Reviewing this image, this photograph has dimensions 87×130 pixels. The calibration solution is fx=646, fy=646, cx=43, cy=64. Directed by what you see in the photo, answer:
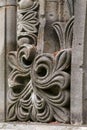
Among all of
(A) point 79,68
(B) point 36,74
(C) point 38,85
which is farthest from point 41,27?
(A) point 79,68

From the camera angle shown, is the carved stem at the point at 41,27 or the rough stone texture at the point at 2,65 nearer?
the carved stem at the point at 41,27

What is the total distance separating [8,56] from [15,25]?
15.4 inches

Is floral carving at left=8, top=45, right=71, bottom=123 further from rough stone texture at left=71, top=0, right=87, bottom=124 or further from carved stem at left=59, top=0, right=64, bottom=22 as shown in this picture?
carved stem at left=59, top=0, right=64, bottom=22

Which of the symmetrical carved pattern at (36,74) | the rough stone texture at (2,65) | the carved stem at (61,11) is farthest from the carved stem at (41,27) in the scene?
the rough stone texture at (2,65)

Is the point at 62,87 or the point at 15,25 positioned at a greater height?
the point at 15,25

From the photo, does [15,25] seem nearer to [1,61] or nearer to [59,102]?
[1,61]

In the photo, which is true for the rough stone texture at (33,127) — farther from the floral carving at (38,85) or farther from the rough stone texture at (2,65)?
the rough stone texture at (2,65)

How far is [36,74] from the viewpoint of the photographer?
7066 millimetres

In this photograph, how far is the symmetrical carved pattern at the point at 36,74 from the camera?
681 cm

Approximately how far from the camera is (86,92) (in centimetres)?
659

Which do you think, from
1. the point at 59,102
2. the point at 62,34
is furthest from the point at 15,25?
the point at 59,102

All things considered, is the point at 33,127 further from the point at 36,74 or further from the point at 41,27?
the point at 41,27

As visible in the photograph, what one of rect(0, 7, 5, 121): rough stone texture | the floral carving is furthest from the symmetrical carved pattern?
rect(0, 7, 5, 121): rough stone texture

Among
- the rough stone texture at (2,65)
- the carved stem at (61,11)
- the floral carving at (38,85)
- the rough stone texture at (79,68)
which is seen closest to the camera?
the rough stone texture at (79,68)
